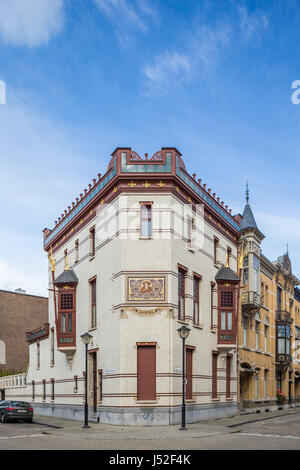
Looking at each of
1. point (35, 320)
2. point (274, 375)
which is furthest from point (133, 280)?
point (35, 320)

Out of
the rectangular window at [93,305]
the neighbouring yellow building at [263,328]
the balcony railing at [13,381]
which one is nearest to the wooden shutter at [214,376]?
the neighbouring yellow building at [263,328]

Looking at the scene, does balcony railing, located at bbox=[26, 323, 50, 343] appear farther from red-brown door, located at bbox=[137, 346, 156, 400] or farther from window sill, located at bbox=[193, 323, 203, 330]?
red-brown door, located at bbox=[137, 346, 156, 400]

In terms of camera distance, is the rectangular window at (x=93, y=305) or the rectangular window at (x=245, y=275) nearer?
the rectangular window at (x=93, y=305)

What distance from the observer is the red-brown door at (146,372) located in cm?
2430

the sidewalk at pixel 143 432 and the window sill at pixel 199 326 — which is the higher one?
the window sill at pixel 199 326

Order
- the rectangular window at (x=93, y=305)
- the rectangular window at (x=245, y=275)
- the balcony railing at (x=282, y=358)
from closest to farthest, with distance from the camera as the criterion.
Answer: the rectangular window at (x=93, y=305) → the rectangular window at (x=245, y=275) → the balcony railing at (x=282, y=358)

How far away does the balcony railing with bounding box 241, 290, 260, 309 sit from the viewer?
3588 centimetres

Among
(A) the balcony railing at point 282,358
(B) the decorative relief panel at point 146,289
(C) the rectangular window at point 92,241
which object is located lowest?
(A) the balcony railing at point 282,358

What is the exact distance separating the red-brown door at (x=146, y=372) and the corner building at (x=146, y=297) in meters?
0.04

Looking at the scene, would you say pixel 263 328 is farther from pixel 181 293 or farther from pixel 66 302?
pixel 66 302

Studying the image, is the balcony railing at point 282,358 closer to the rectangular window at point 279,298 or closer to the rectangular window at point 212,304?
the rectangular window at point 279,298
